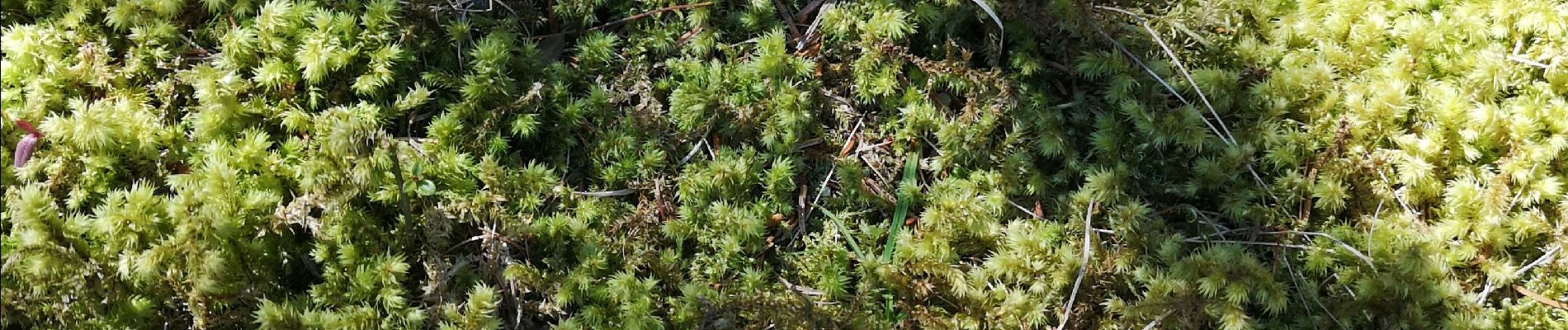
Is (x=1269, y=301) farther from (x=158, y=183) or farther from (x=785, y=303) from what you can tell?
(x=158, y=183)

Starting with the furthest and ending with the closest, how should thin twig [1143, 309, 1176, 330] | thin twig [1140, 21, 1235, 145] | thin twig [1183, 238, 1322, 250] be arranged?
thin twig [1140, 21, 1235, 145] < thin twig [1183, 238, 1322, 250] < thin twig [1143, 309, 1176, 330]

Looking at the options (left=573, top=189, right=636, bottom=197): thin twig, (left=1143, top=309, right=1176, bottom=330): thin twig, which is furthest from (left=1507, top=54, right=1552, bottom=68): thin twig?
(left=573, top=189, right=636, bottom=197): thin twig

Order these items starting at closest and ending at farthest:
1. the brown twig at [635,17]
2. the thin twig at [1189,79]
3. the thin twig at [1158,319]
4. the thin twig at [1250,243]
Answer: the thin twig at [1158,319] → the thin twig at [1250,243] → the thin twig at [1189,79] → the brown twig at [635,17]

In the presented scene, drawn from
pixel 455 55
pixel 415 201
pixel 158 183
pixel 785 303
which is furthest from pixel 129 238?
pixel 785 303

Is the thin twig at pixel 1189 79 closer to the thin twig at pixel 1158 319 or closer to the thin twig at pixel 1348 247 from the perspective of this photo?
the thin twig at pixel 1348 247

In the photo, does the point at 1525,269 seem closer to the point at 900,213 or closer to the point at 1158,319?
the point at 1158,319

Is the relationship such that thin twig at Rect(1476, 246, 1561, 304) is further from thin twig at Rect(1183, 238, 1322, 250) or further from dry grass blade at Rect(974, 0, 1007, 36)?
dry grass blade at Rect(974, 0, 1007, 36)

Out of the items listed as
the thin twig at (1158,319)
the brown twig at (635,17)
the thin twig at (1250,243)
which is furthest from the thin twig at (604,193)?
the thin twig at (1250,243)

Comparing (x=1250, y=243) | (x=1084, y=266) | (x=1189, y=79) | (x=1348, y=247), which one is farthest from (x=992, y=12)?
(x=1348, y=247)
